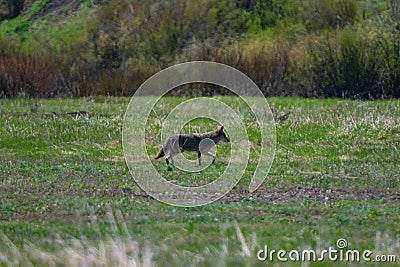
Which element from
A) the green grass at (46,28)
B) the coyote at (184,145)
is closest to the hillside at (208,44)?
the green grass at (46,28)

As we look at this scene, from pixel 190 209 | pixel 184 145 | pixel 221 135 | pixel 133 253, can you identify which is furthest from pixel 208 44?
pixel 133 253

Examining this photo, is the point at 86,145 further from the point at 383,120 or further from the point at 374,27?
the point at 374,27

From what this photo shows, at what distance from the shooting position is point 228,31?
133 feet

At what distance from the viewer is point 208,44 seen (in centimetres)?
3731

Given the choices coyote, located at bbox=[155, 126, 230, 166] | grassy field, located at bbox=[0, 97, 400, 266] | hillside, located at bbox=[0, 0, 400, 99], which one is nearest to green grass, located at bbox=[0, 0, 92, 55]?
hillside, located at bbox=[0, 0, 400, 99]

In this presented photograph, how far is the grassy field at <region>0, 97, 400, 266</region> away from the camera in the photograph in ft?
24.7

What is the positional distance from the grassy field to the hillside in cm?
849

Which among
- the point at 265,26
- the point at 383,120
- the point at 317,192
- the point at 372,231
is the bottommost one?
the point at 265,26

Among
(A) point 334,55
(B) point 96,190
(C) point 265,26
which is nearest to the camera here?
(B) point 96,190

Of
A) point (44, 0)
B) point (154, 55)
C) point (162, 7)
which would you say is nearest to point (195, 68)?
point (154, 55)

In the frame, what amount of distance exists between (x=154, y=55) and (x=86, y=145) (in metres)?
21.0

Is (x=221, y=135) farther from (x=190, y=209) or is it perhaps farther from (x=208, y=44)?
(x=208, y=44)

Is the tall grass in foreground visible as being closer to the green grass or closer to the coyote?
the coyote

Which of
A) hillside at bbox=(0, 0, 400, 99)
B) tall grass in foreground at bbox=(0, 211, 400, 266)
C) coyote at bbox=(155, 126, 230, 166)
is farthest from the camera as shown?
hillside at bbox=(0, 0, 400, 99)
